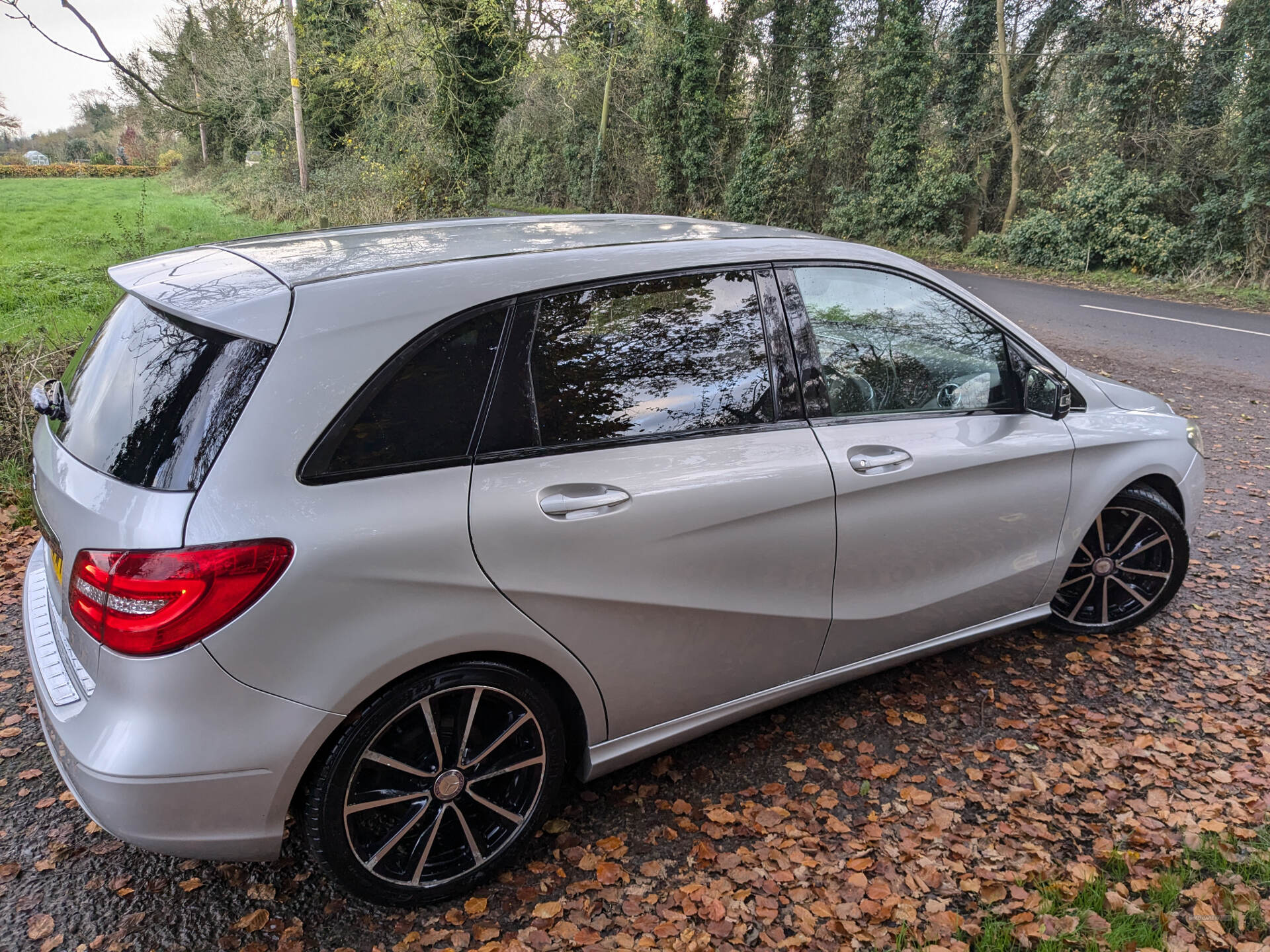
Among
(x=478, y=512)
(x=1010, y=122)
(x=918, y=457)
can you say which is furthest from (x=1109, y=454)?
(x=1010, y=122)

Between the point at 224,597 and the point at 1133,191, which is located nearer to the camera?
the point at 224,597

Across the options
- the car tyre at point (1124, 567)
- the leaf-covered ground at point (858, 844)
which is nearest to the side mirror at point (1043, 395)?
the car tyre at point (1124, 567)

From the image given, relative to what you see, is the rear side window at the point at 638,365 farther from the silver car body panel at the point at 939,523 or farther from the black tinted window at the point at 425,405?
the silver car body panel at the point at 939,523

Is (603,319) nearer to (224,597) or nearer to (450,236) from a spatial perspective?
(450,236)

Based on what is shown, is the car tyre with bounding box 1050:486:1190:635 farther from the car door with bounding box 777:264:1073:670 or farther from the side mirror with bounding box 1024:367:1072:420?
the side mirror with bounding box 1024:367:1072:420

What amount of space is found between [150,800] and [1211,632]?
4416 millimetres

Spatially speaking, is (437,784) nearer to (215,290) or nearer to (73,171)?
(215,290)

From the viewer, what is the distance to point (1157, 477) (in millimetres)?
3797

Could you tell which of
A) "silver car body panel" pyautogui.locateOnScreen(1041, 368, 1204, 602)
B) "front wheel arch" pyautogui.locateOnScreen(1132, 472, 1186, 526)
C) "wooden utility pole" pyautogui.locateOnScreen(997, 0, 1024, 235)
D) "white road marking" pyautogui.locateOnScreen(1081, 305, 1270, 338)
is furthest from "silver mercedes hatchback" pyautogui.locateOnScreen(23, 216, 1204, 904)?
"wooden utility pole" pyautogui.locateOnScreen(997, 0, 1024, 235)

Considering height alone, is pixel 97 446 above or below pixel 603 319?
below

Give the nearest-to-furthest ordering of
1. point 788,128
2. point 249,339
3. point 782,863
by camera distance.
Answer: point 249,339
point 782,863
point 788,128

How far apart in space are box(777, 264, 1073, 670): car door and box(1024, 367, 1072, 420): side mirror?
39mm

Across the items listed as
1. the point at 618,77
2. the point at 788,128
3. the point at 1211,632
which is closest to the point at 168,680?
the point at 1211,632

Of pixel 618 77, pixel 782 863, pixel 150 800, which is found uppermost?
pixel 618 77
